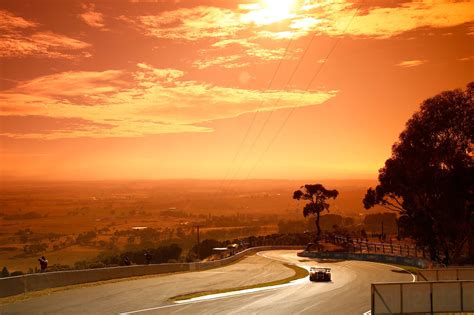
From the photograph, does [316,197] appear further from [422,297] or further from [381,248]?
[422,297]

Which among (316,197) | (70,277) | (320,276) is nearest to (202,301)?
(70,277)

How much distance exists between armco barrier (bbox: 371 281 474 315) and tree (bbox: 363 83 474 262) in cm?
2463

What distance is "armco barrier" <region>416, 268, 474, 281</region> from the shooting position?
25391 millimetres

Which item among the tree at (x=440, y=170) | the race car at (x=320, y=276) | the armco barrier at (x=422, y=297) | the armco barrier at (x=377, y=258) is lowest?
the armco barrier at (x=377, y=258)

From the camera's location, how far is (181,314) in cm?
2322

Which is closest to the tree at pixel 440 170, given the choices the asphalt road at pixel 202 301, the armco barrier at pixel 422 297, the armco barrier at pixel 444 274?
the asphalt road at pixel 202 301

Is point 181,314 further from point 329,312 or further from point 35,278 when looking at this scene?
point 35,278

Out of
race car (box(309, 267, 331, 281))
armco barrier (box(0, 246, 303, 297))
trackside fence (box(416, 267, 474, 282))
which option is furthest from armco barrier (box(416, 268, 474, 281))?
armco barrier (box(0, 246, 303, 297))

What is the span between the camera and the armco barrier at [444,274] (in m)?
25.4

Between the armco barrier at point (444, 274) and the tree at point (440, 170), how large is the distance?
19.8 meters

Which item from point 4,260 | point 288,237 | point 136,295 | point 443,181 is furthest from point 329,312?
point 4,260

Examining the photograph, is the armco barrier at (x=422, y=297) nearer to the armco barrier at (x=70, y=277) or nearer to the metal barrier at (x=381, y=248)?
the armco barrier at (x=70, y=277)

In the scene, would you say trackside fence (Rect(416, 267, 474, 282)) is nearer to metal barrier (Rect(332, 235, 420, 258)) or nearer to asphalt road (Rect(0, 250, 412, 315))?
asphalt road (Rect(0, 250, 412, 315))

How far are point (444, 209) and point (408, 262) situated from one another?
9.31m
